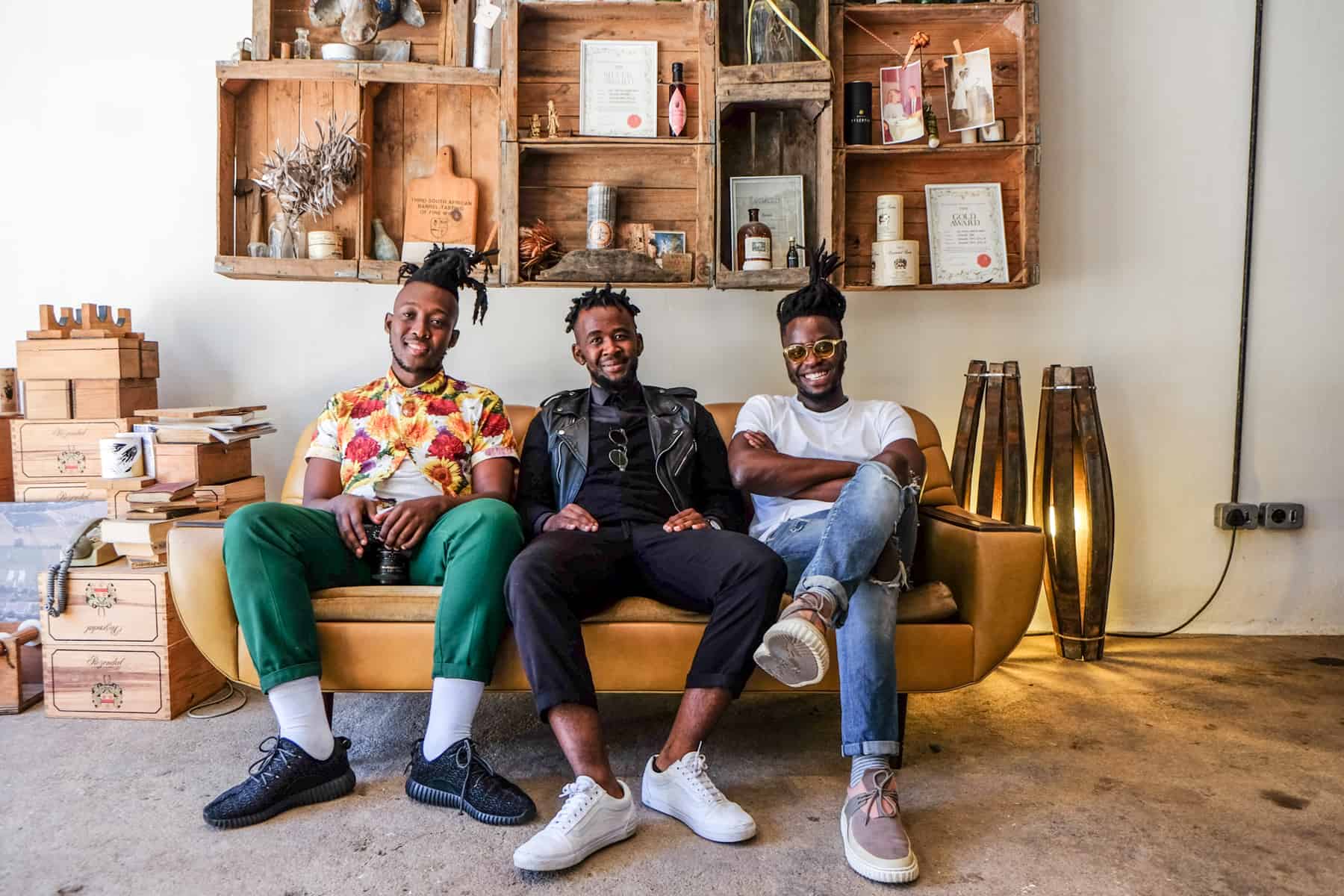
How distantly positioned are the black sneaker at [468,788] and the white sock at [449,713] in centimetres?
2

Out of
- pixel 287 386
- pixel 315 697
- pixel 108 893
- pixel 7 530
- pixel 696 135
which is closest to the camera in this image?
pixel 108 893

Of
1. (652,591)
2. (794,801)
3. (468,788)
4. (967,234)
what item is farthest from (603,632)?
(967,234)

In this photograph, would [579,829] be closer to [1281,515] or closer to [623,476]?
[623,476]

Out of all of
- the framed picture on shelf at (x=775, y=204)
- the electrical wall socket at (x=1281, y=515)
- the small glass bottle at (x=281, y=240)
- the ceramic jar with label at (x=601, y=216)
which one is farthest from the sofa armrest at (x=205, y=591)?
the electrical wall socket at (x=1281, y=515)

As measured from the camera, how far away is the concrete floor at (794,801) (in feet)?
5.35

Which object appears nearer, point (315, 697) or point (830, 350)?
point (315, 697)

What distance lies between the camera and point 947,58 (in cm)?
302

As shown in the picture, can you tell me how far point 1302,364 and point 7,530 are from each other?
4.23 m

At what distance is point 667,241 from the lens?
303 cm

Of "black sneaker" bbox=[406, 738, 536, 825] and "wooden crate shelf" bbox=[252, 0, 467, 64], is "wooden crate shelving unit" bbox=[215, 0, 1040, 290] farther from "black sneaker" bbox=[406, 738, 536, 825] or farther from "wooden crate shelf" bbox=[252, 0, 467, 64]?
"black sneaker" bbox=[406, 738, 536, 825]

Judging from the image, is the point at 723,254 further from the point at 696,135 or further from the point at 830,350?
the point at 830,350

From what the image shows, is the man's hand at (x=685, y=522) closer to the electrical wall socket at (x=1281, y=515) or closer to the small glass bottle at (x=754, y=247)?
the small glass bottle at (x=754, y=247)

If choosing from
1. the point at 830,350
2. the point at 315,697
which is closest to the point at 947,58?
the point at 830,350

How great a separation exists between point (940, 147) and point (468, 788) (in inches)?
89.9
